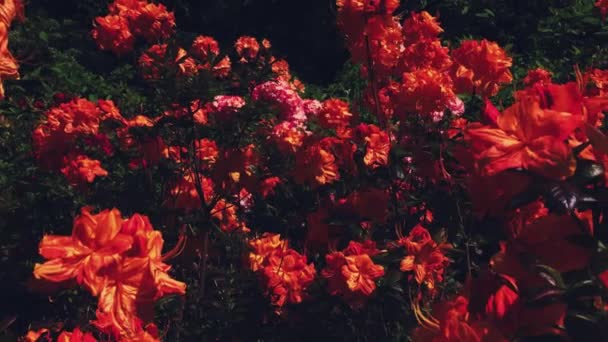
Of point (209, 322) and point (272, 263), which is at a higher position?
point (272, 263)

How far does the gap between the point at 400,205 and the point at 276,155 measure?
1.87ft

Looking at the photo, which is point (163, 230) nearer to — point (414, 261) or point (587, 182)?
point (414, 261)

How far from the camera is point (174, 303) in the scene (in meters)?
2.26

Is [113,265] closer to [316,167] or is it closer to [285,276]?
[285,276]

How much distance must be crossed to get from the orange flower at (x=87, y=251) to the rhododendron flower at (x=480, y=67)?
1.65 m

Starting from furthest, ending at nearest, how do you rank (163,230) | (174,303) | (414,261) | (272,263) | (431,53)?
(431,53) → (163,230) → (272,263) → (174,303) → (414,261)

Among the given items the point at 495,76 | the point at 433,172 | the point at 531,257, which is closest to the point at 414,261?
the point at 433,172

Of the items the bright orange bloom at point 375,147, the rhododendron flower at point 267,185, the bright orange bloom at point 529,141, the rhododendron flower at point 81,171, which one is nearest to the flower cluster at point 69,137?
the rhododendron flower at point 81,171

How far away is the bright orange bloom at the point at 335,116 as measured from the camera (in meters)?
3.17

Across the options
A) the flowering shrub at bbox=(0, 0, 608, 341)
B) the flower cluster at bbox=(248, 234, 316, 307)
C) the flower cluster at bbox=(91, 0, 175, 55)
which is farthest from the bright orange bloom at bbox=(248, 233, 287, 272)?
the flower cluster at bbox=(91, 0, 175, 55)

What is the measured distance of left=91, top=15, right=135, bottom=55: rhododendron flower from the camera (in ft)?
9.98

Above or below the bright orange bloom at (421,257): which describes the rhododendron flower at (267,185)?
below

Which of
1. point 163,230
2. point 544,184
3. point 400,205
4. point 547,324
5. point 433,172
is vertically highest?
point 544,184

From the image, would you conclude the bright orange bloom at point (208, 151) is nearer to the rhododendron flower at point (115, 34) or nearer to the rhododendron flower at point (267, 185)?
the rhododendron flower at point (267, 185)
